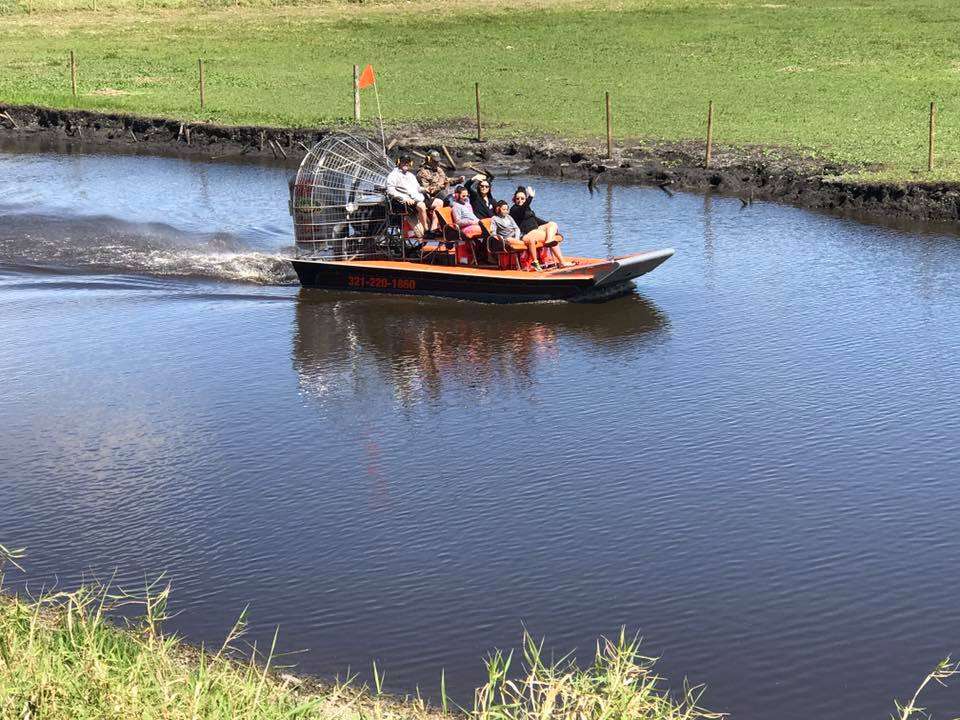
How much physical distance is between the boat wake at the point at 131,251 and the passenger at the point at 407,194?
2.59 metres

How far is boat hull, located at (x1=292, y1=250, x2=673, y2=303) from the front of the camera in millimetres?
20250

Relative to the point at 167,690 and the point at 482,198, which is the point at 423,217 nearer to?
the point at 482,198

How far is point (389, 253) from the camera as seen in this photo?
866 inches

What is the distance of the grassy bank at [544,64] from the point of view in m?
35.0

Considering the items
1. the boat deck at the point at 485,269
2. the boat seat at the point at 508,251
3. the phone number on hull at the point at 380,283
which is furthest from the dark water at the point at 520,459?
the boat seat at the point at 508,251

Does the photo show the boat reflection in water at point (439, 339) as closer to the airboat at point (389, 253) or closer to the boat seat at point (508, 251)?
the airboat at point (389, 253)

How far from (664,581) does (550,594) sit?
1019 mm

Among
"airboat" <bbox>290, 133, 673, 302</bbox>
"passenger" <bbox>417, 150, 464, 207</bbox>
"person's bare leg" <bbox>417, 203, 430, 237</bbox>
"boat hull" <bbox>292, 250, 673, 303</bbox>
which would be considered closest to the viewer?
"boat hull" <bbox>292, 250, 673, 303</bbox>

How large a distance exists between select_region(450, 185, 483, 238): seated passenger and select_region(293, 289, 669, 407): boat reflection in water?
1112mm

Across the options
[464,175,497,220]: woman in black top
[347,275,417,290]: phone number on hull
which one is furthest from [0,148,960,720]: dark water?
[464,175,497,220]: woman in black top

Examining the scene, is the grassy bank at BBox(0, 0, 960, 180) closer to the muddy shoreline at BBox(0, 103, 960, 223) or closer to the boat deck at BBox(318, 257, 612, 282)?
the muddy shoreline at BBox(0, 103, 960, 223)

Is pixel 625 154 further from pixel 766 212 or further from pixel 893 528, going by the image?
pixel 893 528

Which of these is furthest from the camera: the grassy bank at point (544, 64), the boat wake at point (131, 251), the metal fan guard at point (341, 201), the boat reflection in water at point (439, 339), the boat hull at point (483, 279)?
the grassy bank at point (544, 64)

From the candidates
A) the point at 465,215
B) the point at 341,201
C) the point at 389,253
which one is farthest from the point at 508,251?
the point at 341,201
